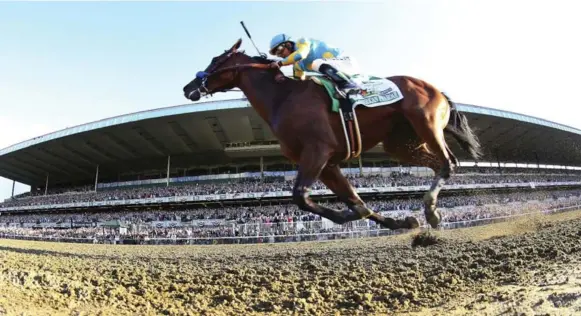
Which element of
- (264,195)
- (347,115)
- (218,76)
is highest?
(264,195)

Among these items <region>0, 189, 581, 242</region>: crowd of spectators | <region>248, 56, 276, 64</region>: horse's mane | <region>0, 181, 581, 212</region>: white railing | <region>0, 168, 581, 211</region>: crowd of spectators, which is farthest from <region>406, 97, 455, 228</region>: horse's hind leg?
<region>0, 181, 581, 212</region>: white railing

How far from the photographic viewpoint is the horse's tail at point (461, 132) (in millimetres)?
5211

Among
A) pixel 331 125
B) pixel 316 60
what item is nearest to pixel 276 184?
pixel 316 60

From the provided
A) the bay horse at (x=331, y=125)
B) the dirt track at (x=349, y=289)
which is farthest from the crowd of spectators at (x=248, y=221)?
the bay horse at (x=331, y=125)

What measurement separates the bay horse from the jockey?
0.20 metres

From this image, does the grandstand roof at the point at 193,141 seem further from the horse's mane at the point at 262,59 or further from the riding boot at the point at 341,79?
the riding boot at the point at 341,79

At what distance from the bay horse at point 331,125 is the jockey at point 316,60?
0.20 m

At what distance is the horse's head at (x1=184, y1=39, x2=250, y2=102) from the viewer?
486cm

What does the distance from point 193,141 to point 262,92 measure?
130 ft

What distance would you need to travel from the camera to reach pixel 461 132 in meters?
5.27

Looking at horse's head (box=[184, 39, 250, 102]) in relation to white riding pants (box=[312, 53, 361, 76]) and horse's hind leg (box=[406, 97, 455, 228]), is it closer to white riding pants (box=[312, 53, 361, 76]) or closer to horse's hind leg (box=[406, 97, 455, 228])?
white riding pants (box=[312, 53, 361, 76])

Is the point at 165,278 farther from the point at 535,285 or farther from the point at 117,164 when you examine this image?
the point at 117,164

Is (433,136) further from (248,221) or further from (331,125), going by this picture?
(248,221)

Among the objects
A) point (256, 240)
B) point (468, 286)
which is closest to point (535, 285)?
point (468, 286)
